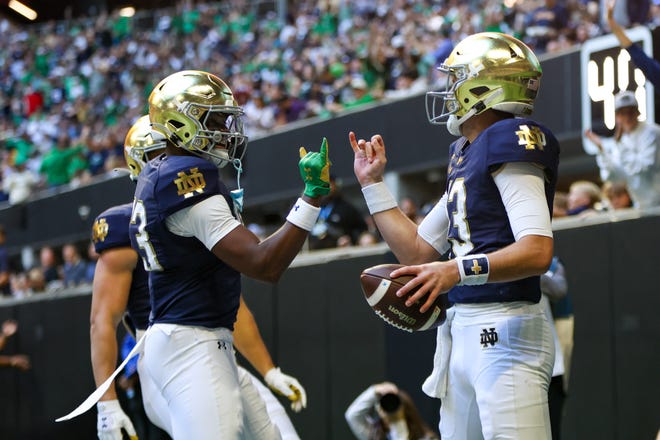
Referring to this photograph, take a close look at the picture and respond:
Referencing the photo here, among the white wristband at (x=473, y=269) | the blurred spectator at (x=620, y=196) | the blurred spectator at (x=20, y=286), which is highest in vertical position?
the blurred spectator at (x=620, y=196)

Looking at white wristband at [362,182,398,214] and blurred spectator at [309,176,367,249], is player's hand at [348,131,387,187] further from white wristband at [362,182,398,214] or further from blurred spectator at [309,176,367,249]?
blurred spectator at [309,176,367,249]

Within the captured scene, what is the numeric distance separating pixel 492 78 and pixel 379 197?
62cm

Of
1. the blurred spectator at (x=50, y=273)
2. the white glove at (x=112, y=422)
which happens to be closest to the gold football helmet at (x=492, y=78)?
the white glove at (x=112, y=422)

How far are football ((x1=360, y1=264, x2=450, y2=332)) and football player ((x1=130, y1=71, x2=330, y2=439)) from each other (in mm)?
382

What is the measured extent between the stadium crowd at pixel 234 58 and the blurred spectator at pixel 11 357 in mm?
4835

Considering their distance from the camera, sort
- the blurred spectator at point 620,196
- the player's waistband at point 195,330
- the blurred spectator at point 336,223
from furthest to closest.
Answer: the blurred spectator at point 336,223 < the blurred spectator at point 620,196 < the player's waistband at point 195,330

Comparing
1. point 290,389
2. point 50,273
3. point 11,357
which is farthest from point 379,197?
point 50,273

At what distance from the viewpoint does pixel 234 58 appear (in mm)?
19344

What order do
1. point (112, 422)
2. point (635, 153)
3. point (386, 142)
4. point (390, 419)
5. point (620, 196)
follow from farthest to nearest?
point (386, 142) → point (620, 196) → point (635, 153) → point (390, 419) → point (112, 422)

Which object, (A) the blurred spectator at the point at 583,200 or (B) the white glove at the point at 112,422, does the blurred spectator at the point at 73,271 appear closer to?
(A) the blurred spectator at the point at 583,200

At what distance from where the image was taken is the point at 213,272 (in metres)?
4.04

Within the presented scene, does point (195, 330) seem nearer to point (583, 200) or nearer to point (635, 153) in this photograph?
point (635, 153)

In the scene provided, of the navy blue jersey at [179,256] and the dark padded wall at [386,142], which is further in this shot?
the dark padded wall at [386,142]

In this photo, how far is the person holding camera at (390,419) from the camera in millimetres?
6586
